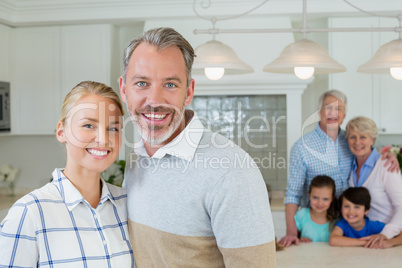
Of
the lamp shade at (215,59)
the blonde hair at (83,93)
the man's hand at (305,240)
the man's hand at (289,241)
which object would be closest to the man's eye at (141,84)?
the blonde hair at (83,93)

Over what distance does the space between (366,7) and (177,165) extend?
9.53ft

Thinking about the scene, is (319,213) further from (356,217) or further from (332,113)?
(332,113)

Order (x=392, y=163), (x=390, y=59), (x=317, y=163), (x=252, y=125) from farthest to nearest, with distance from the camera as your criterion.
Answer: (x=252, y=125), (x=317, y=163), (x=392, y=163), (x=390, y=59)

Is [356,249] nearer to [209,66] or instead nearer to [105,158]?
[209,66]

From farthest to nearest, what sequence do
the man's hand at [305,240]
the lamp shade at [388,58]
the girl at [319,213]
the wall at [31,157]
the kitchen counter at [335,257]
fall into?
the wall at [31,157], the girl at [319,213], the man's hand at [305,240], the kitchen counter at [335,257], the lamp shade at [388,58]

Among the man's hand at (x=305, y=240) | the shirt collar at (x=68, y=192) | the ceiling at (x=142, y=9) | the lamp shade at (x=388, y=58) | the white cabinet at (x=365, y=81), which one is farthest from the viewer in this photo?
the white cabinet at (x=365, y=81)

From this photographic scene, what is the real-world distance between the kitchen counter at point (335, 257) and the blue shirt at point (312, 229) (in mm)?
196

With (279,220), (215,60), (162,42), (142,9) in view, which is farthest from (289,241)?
(142,9)

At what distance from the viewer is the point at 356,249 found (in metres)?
2.39

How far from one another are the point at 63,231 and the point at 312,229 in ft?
5.77

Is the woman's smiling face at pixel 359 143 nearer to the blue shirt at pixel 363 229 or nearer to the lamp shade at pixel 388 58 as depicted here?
the blue shirt at pixel 363 229

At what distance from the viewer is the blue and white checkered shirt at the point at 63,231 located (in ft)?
4.08

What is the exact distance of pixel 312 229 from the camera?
272 cm

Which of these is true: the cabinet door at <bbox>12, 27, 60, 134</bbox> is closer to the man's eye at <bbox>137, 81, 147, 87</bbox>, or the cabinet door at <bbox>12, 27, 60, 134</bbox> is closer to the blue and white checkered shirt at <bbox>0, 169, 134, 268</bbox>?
the blue and white checkered shirt at <bbox>0, 169, 134, 268</bbox>
